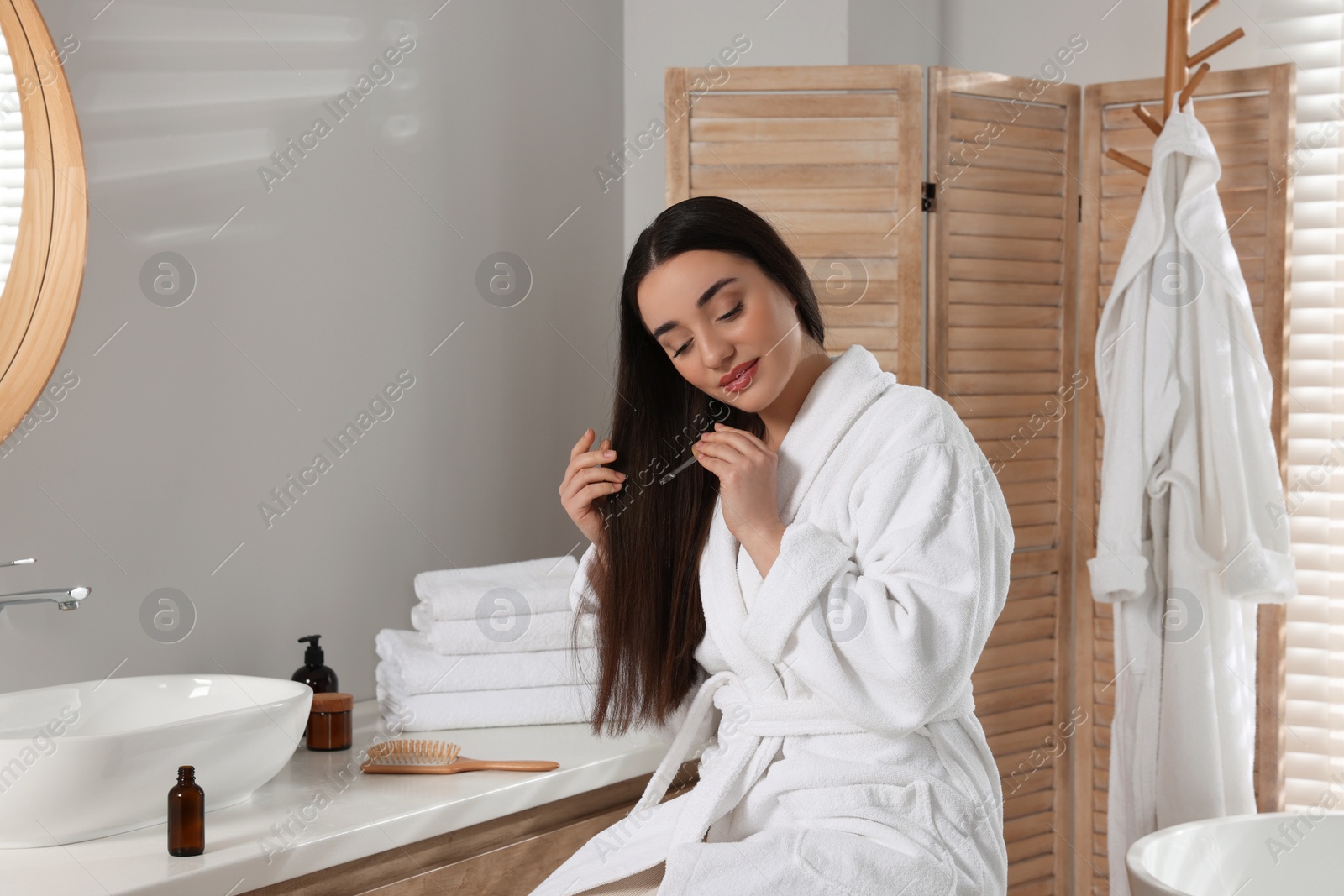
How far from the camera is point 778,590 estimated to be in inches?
50.0

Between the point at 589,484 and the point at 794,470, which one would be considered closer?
the point at 794,470

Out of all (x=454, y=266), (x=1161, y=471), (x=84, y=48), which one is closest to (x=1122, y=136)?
(x=1161, y=471)

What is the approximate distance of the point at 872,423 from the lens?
4.52 feet

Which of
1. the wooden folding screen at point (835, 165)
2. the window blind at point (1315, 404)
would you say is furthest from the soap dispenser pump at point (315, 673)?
the window blind at point (1315, 404)

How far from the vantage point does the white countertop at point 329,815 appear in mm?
1244

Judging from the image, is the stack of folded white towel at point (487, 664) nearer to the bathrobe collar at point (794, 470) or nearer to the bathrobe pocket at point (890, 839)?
the bathrobe collar at point (794, 470)

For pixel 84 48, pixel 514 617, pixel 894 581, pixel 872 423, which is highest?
pixel 84 48

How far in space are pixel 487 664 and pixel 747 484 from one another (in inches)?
29.1

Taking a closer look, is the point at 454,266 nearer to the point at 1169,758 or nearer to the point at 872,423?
the point at 872,423

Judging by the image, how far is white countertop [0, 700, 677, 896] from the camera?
124cm

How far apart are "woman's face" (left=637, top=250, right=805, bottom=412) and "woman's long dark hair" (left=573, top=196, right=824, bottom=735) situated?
0.26 ft

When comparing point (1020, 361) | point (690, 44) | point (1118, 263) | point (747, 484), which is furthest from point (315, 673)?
point (1118, 263)

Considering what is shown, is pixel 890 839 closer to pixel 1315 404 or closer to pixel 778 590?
pixel 778 590

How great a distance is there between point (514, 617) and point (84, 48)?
1085mm
